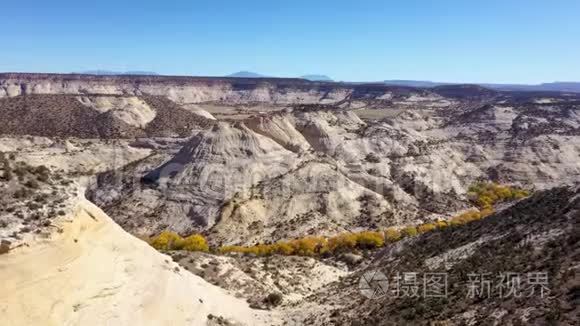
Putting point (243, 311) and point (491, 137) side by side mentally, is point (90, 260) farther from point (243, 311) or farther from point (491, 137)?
point (491, 137)

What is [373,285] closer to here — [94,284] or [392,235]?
[94,284]

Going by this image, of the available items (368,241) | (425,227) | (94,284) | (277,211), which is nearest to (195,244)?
(277,211)

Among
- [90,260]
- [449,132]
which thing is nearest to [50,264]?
[90,260]

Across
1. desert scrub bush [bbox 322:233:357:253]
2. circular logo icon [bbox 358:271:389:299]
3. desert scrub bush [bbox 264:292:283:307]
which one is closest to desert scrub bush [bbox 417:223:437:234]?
desert scrub bush [bbox 322:233:357:253]

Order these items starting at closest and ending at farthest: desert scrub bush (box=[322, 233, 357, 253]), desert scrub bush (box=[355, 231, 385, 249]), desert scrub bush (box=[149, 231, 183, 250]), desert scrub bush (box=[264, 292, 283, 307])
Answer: desert scrub bush (box=[264, 292, 283, 307]) → desert scrub bush (box=[149, 231, 183, 250]) → desert scrub bush (box=[322, 233, 357, 253]) → desert scrub bush (box=[355, 231, 385, 249])

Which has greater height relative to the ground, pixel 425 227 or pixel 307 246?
pixel 425 227

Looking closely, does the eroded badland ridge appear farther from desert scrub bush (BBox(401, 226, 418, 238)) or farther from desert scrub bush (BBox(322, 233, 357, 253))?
desert scrub bush (BBox(401, 226, 418, 238))

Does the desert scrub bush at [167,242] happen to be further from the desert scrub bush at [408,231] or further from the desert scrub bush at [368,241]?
the desert scrub bush at [408,231]
